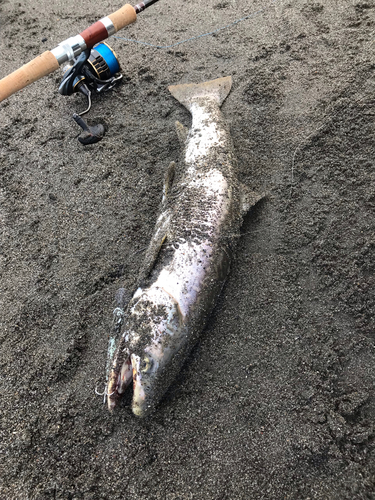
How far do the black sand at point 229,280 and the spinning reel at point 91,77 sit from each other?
171 mm

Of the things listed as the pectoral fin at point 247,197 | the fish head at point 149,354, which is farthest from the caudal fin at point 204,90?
the fish head at point 149,354

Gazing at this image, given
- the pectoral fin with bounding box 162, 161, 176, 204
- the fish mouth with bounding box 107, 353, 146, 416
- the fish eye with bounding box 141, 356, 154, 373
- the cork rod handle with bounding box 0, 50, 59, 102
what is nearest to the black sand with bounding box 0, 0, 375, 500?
the fish mouth with bounding box 107, 353, 146, 416

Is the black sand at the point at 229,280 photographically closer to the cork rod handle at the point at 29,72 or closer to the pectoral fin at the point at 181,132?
the pectoral fin at the point at 181,132

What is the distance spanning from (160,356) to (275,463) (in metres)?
1.09

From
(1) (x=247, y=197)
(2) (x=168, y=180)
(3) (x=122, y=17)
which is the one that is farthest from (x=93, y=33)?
(1) (x=247, y=197)

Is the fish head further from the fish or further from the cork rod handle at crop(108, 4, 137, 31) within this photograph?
the cork rod handle at crop(108, 4, 137, 31)

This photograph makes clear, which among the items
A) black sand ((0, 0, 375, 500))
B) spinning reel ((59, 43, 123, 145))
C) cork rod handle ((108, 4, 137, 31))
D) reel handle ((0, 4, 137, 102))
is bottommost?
black sand ((0, 0, 375, 500))

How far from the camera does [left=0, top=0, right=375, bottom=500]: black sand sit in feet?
7.51

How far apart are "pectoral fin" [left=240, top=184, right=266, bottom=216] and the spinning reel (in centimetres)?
203

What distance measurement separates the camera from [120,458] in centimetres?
234

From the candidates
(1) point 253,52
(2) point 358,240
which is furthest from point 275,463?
(1) point 253,52

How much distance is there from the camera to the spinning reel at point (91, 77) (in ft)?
13.4

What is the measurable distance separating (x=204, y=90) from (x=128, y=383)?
3739 mm

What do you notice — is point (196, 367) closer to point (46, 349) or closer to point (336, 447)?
point (336, 447)
